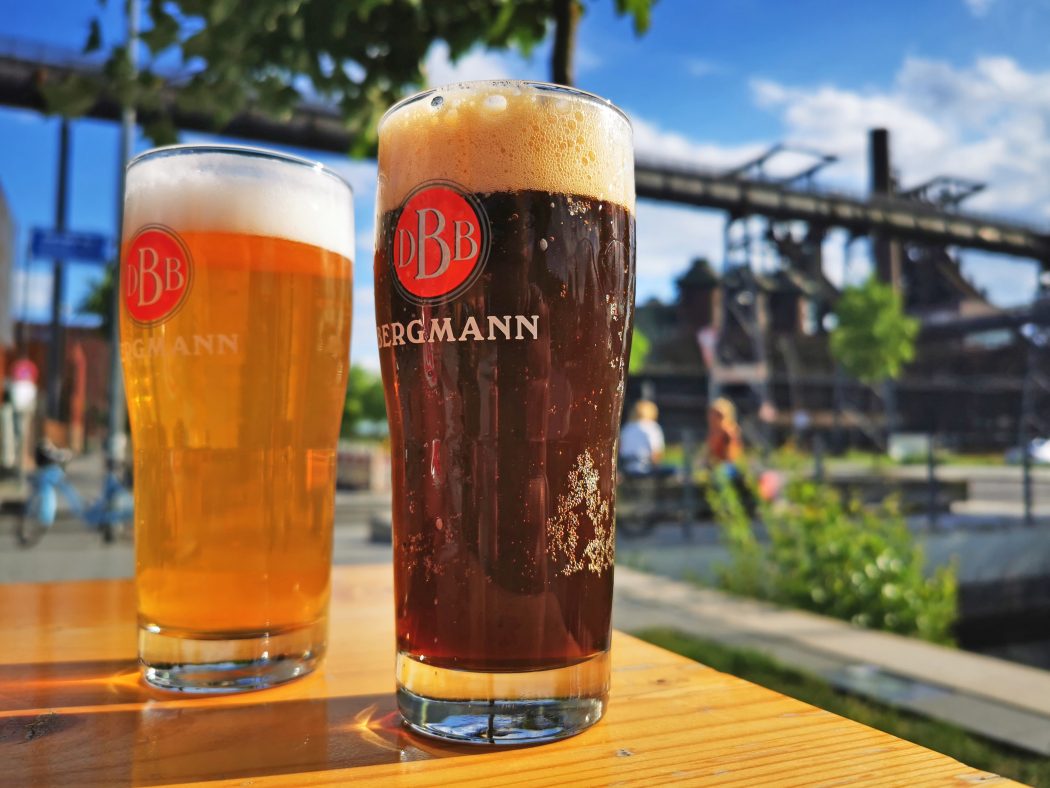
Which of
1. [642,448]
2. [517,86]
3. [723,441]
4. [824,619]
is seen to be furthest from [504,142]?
[642,448]

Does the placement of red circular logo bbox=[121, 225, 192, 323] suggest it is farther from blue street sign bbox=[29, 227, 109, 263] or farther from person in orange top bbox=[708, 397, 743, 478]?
person in orange top bbox=[708, 397, 743, 478]

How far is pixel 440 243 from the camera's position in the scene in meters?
0.54

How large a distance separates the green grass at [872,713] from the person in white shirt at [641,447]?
4374 millimetres

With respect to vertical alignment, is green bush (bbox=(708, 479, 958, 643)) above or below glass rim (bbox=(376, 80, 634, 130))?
below

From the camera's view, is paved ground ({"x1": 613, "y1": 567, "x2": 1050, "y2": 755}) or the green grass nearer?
the green grass

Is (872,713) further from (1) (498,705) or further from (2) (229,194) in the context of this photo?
(2) (229,194)

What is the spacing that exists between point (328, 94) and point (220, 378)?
147cm

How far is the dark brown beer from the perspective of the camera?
1.74 feet

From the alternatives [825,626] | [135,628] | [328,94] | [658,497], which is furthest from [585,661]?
[658,497]

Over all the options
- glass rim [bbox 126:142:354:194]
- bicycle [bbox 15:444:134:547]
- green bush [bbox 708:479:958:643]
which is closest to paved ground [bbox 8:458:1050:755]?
bicycle [bbox 15:444:134:547]

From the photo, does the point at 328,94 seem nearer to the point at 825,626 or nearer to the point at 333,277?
the point at 333,277

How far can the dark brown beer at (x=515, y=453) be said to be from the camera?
53cm

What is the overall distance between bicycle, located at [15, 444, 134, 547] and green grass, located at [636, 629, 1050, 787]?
482cm

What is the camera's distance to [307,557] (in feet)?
2.22
